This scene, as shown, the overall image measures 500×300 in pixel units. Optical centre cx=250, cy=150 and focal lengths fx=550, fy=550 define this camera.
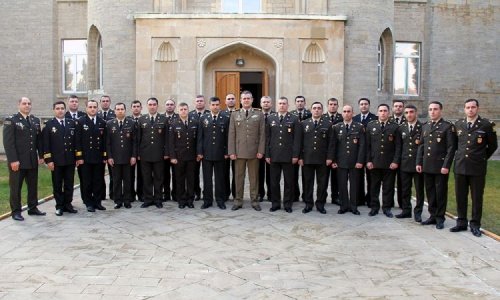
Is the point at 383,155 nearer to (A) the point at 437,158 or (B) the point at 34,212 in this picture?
(A) the point at 437,158

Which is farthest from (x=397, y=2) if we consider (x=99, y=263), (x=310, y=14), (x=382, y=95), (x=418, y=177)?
(x=99, y=263)

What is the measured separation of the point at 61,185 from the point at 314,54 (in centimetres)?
883

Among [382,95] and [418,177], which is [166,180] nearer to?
[418,177]

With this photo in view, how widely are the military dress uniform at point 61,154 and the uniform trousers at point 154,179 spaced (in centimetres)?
125

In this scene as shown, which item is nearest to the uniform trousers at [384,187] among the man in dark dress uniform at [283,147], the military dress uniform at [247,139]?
the man in dark dress uniform at [283,147]

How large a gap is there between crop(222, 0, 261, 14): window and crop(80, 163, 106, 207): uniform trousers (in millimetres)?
8822

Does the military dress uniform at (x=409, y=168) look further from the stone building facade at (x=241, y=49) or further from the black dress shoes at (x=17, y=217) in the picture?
the stone building facade at (x=241, y=49)

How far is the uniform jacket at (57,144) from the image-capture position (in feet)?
29.5

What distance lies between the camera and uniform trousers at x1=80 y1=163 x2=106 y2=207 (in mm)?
9445

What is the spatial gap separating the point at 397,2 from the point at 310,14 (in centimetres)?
584

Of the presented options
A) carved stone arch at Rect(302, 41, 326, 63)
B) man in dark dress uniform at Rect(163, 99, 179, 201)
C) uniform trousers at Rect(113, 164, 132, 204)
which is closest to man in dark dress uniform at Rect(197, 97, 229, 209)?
man in dark dress uniform at Rect(163, 99, 179, 201)

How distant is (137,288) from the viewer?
5332 millimetres

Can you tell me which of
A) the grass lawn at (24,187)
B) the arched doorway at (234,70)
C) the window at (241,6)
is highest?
the window at (241,6)

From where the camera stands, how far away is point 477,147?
25.3 feet
